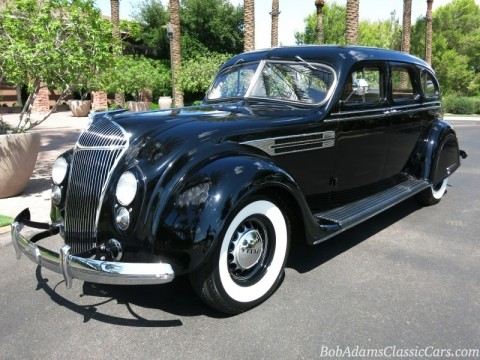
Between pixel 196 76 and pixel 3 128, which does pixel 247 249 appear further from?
pixel 196 76

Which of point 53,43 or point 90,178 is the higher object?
point 53,43

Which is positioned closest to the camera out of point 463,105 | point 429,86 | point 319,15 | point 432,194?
point 429,86

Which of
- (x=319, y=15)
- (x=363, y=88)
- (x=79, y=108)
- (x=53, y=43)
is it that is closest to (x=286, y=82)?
(x=363, y=88)

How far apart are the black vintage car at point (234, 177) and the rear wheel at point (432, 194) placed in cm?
111

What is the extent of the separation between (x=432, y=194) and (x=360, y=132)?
2.14m

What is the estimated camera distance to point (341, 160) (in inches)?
164

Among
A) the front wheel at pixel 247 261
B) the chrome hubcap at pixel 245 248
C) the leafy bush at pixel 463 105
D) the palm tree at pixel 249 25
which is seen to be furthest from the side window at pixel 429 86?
the leafy bush at pixel 463 105

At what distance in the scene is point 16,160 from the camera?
19.9 ft

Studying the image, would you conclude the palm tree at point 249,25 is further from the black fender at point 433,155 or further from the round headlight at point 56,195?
the round headlight at point 56,195

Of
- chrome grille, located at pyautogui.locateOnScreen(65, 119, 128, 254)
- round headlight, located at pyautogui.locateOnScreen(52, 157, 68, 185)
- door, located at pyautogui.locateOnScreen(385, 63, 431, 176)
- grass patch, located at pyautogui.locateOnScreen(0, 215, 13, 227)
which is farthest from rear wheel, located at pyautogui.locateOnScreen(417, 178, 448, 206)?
grass patch, located at pyautogui.locateOnScreen(0, 215, 13, 227)

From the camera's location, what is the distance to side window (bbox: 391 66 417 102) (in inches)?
195

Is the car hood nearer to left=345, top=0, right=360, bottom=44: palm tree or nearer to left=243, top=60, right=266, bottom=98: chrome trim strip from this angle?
left=243, top=60, right=266, bottom=98: chrome trim strip

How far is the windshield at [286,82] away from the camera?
411cm

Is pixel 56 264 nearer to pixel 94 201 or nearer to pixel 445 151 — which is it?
pixel 94 201
